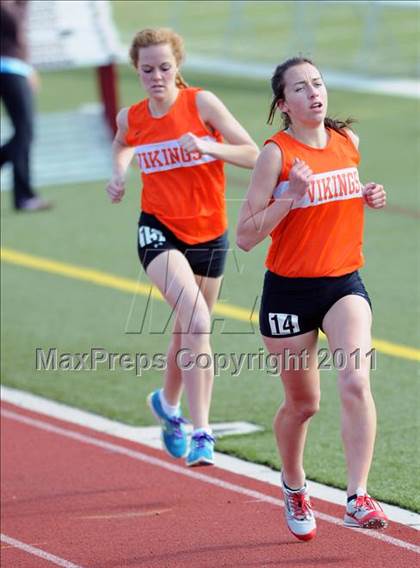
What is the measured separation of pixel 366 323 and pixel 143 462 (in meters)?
2.71

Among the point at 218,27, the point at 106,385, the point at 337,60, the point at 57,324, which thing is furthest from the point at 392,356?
the point at 218,27

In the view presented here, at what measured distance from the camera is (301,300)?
20.0ft

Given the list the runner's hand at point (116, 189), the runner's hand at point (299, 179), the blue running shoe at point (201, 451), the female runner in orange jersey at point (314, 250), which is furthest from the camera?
the runner's hand at point (116, 189)

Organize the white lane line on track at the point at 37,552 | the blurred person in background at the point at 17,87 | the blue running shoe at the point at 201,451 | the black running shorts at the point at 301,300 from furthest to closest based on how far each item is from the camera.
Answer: the blurred person in background at the point at 17,87
the blue running shoe at the point at 201,451
the white lane line on track at the point at 37,552
the black running shorts at the point at 301,300

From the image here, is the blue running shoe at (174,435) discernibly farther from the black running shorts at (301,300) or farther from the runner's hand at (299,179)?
the runner's hand at (299,179)

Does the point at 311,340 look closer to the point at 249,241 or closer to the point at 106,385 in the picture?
the point at 249,241

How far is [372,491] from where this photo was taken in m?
7.40

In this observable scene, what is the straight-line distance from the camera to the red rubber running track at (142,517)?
664 cm

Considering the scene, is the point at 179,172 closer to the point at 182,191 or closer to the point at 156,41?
the point at 182,191

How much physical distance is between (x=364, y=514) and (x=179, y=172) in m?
2.35

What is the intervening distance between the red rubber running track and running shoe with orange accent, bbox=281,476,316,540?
13 centimetres

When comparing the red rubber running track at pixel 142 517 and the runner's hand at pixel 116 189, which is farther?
the runner's hand at pixel 116 189

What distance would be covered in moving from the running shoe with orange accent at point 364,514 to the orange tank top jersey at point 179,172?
2064mm

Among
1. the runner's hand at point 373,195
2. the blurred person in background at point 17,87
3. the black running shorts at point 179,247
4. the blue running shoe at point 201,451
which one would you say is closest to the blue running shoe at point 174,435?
the blue running shoe at point 201,451
